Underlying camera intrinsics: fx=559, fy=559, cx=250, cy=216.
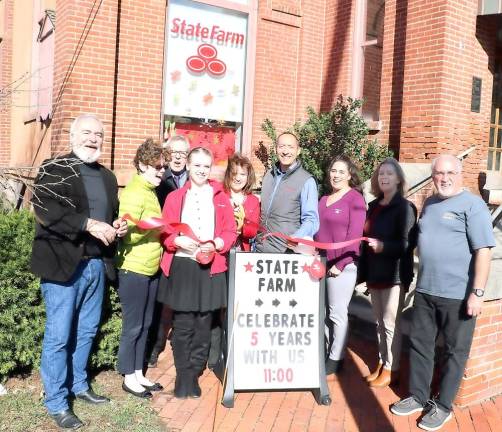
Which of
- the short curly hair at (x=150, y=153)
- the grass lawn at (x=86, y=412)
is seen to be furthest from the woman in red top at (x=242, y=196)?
the grass lawn at (x=86, y=412)

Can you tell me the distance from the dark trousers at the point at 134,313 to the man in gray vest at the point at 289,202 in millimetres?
1098

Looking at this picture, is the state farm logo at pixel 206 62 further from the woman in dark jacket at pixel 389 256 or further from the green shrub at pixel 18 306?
the green shrub at pixel 18 306

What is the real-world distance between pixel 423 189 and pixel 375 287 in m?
3.74

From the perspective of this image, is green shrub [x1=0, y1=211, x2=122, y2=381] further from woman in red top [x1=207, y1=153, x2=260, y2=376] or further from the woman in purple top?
the woman in purple top

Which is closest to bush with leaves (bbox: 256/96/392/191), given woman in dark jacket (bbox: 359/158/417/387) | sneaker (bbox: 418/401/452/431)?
woman in dark jacket (bbox: 359/158/417/387)

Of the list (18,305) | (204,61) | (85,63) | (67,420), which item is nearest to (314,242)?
(67,420)

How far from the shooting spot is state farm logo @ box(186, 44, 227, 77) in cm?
935

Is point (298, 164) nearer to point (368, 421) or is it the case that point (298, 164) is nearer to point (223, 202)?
point (223, 202)

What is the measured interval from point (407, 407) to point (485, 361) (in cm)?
83

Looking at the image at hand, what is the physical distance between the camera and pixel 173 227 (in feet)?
13.8

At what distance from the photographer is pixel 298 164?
4.83 metres

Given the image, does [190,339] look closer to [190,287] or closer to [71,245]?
[190,287]

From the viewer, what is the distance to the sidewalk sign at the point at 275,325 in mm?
4418

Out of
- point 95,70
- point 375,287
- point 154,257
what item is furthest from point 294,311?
point 95,70
